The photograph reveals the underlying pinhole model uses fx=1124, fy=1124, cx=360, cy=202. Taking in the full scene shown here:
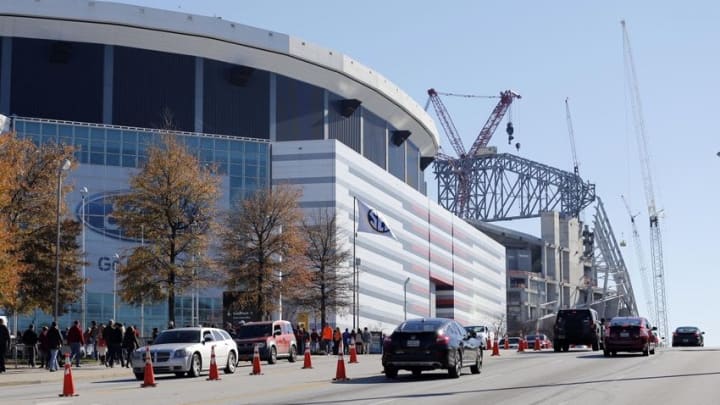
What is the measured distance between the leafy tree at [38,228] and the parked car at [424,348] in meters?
24.6

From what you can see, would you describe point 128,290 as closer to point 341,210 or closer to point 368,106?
point 341,210

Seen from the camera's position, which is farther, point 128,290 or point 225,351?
point 128,290

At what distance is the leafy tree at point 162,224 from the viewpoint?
54125 millimetres

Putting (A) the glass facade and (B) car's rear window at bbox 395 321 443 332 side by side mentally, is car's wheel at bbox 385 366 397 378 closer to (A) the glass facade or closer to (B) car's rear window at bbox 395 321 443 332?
(B) car's rear window at bbox 395 321 443 332

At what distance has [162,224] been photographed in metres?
54.5

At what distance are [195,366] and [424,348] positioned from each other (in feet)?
25.7

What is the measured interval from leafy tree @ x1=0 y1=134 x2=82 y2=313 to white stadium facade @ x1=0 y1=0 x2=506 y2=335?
22.8 metres

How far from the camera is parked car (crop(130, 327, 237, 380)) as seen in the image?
32312mm

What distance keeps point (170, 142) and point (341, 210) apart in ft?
133

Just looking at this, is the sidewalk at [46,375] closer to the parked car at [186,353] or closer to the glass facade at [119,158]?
the parked car at [186,353]

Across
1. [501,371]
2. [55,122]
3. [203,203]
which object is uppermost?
[55,122]

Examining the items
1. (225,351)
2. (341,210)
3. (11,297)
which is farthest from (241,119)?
(225,351)

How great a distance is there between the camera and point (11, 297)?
46.2 metres

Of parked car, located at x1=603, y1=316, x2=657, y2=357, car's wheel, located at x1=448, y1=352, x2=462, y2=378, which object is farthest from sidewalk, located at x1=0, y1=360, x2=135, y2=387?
parked car, located at x1=603, y1=316, x2=657, y2=357
